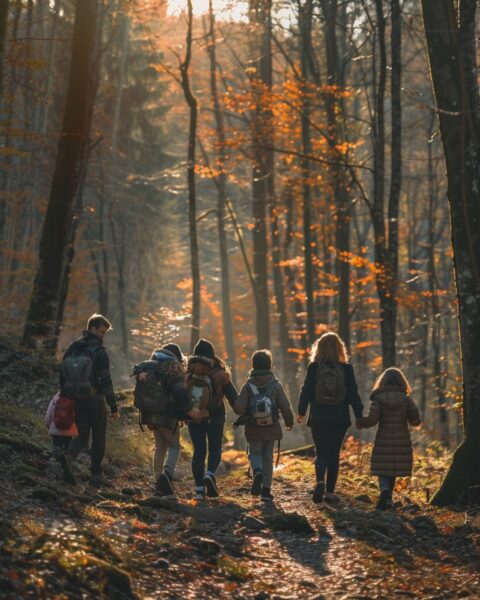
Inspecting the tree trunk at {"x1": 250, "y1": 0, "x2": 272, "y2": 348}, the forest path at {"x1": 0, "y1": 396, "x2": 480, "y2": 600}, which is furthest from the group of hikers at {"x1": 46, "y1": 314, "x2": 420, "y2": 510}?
the tree trunk at {"x1": 250, "y1": 0, "x2": 272, "y2": 348}

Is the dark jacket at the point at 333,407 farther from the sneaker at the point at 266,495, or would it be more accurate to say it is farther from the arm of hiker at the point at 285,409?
the sneaker at the point at 266,495

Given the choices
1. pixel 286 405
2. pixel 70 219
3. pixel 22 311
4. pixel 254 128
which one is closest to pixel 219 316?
pixel 22 311

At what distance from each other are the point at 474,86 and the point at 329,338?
358 centimetres

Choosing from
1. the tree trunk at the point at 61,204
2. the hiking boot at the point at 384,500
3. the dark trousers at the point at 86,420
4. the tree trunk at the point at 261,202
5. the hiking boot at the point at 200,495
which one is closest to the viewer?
the dark trousers at the point at 86,420

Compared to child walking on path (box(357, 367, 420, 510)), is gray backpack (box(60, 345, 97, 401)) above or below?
above

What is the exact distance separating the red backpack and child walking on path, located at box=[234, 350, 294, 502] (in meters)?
2.17

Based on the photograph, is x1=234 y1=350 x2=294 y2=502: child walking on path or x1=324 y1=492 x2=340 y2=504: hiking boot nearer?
x1=324 y1=492 x2=340 y2=504: hiking boot

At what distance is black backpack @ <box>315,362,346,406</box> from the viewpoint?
11.0m

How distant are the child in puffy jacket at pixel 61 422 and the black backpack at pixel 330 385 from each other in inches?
122

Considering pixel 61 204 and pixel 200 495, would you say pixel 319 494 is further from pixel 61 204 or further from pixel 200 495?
pixel 61 204

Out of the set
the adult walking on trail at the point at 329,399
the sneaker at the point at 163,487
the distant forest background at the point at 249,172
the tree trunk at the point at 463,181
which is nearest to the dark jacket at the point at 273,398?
the adult walking on trail at the point at 329,399

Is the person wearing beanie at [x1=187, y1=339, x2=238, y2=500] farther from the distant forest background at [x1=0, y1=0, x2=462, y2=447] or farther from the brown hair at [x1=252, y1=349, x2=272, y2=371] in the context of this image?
the distant forest background at [x1=0, y1=0, x2=462, y2=447]

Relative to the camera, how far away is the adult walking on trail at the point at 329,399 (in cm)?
1098

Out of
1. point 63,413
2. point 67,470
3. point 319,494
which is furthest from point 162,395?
point 319,494
